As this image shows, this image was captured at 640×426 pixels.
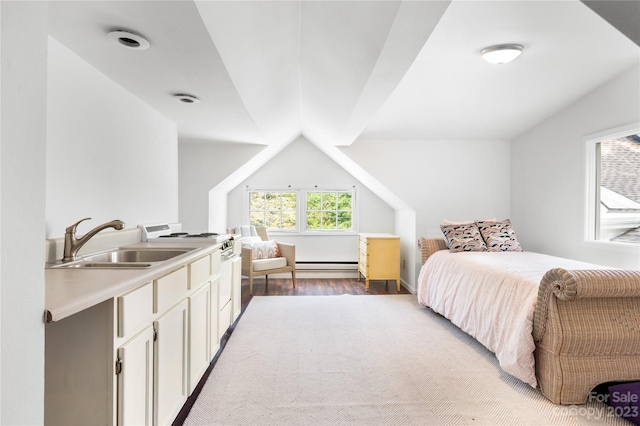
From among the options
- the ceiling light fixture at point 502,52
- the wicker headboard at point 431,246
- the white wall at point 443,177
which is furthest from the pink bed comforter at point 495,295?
the ceiling light fixture at point 502,52

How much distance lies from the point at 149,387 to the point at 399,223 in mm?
4759

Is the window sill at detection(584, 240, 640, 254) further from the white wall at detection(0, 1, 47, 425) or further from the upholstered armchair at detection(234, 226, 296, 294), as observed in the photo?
the white wall at detection(0, 1, 47, 425)

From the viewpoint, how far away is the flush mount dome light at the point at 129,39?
1.77 meters

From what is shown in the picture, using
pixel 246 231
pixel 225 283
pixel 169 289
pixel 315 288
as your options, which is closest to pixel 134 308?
pixel 169 289

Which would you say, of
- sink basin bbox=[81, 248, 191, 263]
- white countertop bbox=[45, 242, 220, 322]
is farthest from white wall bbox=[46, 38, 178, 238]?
white countertop bbox=[45, 242, 220, 322]

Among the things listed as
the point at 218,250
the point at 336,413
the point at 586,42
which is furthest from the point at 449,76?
the point at 336,413

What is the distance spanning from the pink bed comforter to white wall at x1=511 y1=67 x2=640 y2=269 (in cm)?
62

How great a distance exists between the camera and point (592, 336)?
2100 millimetres

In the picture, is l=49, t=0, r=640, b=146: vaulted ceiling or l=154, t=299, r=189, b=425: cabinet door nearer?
l=154, t=299, r=189, b=425: cabinet door

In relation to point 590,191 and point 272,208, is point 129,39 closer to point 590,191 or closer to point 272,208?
point 590,191

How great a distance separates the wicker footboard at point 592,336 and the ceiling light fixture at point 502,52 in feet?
4.98

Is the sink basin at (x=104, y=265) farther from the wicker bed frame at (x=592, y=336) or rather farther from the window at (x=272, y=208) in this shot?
→ the window at (x=272, y=208)

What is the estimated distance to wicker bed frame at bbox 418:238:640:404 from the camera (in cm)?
209

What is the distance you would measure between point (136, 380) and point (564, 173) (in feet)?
14.0
